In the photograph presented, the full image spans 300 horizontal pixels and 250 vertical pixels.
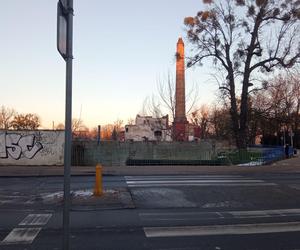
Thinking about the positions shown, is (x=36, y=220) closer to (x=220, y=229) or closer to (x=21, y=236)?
(x=21, y=236)

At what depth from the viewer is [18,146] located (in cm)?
2695

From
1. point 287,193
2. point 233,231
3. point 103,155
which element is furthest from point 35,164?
point 233,231

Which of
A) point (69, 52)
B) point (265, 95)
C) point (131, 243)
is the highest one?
point (265, 95)

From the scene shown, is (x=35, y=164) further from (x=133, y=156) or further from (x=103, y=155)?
(x=133, y=156)

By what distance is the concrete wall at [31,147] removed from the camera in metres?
26.9

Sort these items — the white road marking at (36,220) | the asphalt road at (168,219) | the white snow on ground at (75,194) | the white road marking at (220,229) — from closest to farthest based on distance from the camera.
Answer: the asphalt road at (168,219)
the white road marking at (220,229)
the white road marking at (36,220)
the white snow on ground at (75,194)

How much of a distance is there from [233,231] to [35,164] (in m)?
19.5

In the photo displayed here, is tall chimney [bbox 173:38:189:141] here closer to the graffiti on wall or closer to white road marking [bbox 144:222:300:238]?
the graffiti on wall

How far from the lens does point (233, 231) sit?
9289mm

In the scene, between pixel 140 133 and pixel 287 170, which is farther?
pixel 140 133

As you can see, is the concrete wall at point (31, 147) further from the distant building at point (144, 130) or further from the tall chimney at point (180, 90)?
the distant building at point (144, 130)

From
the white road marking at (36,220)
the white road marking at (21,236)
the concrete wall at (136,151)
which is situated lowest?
A: the white road marking at (21,236)

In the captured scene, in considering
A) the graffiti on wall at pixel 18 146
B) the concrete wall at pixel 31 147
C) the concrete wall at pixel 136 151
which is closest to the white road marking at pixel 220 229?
the concrete wall at pixel 31 147

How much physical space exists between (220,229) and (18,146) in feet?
63.7
